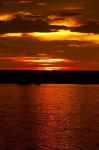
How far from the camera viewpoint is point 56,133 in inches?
2457

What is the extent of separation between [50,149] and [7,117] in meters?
29.3

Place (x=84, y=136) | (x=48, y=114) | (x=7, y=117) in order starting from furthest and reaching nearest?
1. (x=48, y=114)
2. (x=7, y=117)
3. (x=84, y=136)

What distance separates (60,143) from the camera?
181 ft

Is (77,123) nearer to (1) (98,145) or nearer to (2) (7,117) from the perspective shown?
(2) (7,117)

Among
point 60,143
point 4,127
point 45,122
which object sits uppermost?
point 60,143

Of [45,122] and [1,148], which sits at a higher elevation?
[1,148]

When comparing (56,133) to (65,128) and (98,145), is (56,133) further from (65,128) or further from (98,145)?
(98,145)

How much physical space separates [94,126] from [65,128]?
11.0 feet

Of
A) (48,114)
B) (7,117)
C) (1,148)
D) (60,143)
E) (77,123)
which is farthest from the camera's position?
(48,114)

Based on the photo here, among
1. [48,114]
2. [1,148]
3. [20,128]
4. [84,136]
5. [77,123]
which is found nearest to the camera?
[1,148]

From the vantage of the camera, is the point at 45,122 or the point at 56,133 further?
the point at 45,122

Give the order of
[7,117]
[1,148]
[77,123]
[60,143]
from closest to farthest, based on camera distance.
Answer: [1,148]
[60,143]
[77,123]
[7,117]

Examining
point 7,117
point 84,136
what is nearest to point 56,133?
point 84,136

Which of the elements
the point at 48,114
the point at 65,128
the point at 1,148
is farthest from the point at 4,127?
the point at 48,114
